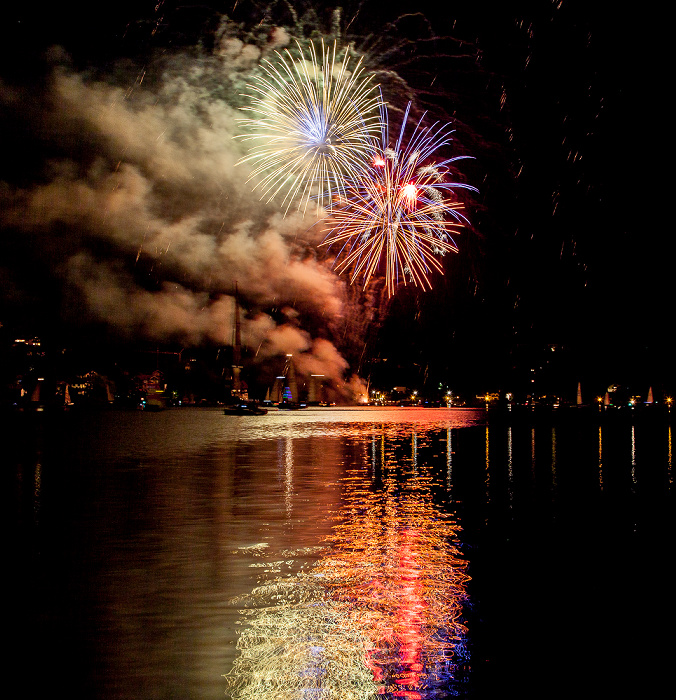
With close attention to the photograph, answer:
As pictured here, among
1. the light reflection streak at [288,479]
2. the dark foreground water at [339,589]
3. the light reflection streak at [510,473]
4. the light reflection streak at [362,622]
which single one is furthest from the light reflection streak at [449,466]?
the light reflection streak at [362,622]

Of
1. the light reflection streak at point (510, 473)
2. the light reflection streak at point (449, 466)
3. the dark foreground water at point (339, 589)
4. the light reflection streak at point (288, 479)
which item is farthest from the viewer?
the light reflection streak at point (449, 466)

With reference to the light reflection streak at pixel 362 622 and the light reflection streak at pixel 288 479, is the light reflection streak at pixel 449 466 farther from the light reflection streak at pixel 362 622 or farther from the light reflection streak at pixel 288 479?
the light reflection streak at pixel 362 622

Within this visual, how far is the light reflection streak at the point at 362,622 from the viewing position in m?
5.01

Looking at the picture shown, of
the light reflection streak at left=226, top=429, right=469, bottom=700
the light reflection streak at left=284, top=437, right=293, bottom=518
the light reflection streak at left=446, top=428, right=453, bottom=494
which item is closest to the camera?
the light reflection streak at left=226, top=429, right=469, bottom=700

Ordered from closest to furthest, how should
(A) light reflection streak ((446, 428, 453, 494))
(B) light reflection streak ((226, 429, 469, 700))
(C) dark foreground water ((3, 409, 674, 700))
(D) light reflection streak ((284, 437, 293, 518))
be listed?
(B) light reflection streak ((226, 429, 469, 700)) < (C) dark foreground water ((3, 409, 674, 700)) < (D) light reflection streak ((284, 437, 293, 518)) < (A) light reflection streak ((446, 428, 453, 494))

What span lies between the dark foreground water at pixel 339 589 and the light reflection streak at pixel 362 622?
2 centimetres

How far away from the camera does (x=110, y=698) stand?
190 inches

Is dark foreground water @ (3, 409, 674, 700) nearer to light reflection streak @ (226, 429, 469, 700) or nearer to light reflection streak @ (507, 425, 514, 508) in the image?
light reflection streak @ (226, 429, 469, 700)

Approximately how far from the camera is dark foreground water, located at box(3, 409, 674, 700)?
5.21 metres

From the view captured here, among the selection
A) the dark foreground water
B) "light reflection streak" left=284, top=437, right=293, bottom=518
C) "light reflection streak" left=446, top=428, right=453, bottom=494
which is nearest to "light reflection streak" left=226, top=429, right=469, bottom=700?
the dark foreground water

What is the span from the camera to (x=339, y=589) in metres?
7.54

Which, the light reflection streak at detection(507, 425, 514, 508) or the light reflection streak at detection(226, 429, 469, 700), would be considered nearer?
the light reflection streak at detection(226, 429, 469, 700)

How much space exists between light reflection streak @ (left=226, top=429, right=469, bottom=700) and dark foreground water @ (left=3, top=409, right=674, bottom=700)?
0.02 meters

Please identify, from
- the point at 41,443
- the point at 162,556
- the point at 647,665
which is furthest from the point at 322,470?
the point at 41,443
